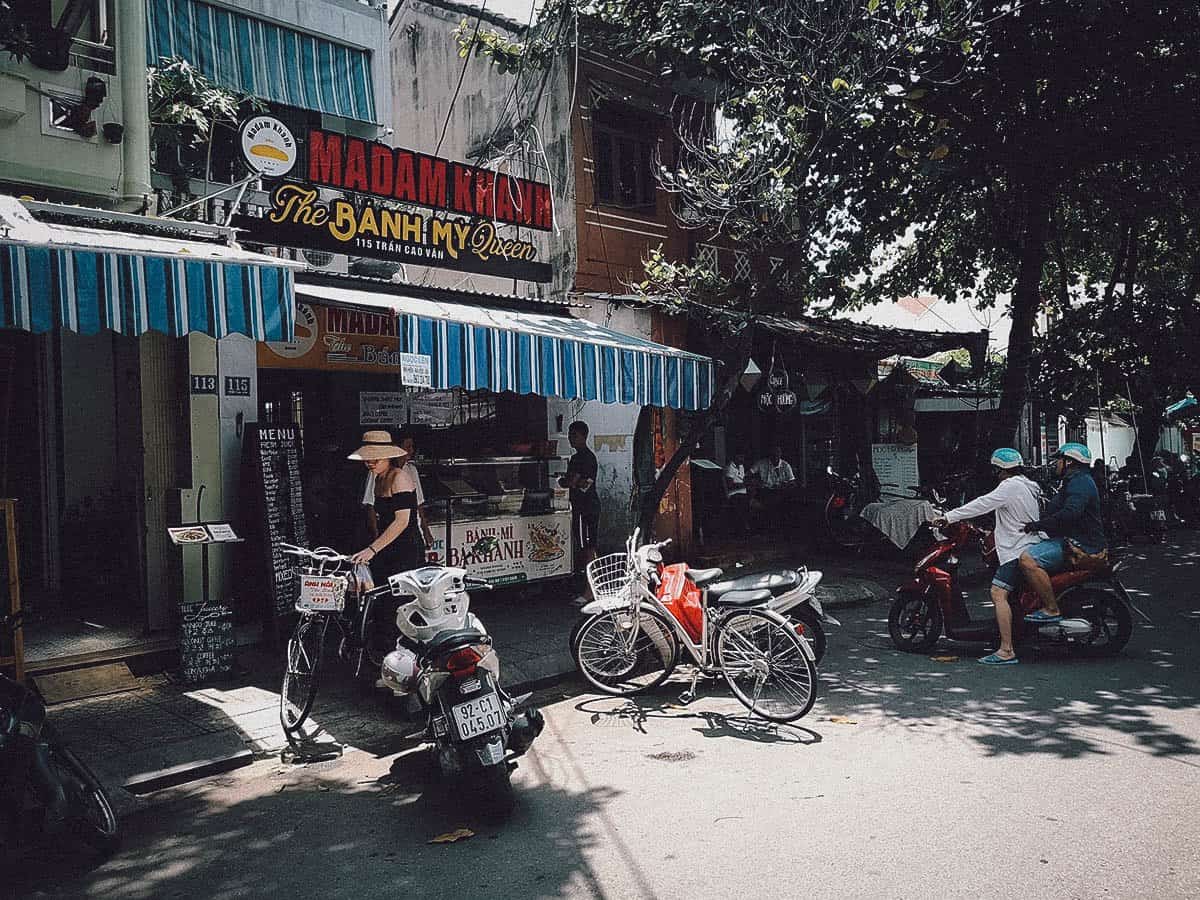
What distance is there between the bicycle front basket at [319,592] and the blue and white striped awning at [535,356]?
2287mm

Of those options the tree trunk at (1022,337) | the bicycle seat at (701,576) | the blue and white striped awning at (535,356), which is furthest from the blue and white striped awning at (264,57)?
the tree trunk at (1022,337)

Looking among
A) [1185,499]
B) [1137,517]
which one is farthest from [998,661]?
[1185,499]

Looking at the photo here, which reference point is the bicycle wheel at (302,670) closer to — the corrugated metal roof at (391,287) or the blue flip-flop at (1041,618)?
the corrugated metal roof at (391,287)

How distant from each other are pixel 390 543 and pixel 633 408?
6.58 meters

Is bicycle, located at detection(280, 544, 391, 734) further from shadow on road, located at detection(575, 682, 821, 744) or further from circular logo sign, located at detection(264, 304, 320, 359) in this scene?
circular logo sign, located at detection(264, 304, 320, 359)

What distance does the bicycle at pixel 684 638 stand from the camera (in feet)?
20.2

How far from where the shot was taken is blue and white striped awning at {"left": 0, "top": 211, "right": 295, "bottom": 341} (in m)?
5.12

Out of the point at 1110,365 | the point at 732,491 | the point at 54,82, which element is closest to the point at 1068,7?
the point at 1110,365

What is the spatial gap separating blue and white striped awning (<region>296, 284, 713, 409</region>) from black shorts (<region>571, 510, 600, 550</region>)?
1.72 metres

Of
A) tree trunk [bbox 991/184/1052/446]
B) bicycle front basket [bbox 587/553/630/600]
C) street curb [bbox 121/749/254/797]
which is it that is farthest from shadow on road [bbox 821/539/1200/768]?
tree trunk [bbox 991/184/1052/446]

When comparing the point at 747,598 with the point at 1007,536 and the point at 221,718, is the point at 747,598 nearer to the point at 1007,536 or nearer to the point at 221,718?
the point at 1007,536

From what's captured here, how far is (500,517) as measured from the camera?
10.0 meters

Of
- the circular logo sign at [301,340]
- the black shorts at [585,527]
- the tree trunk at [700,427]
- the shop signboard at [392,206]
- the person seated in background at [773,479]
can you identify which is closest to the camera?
the shop signboard at [392,206]

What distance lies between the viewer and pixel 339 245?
9.21 metres
